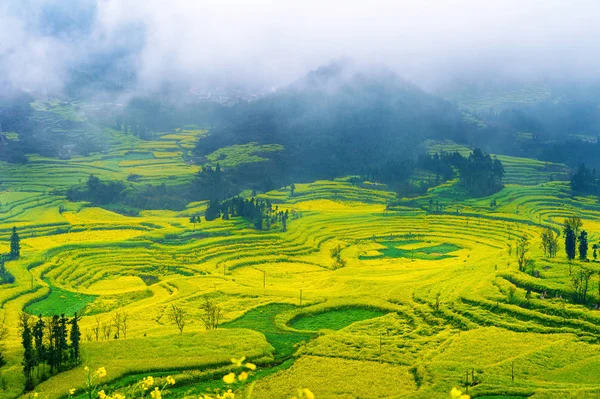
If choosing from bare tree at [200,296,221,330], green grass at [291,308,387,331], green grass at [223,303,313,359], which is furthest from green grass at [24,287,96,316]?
green grass at [291,308,387,331]

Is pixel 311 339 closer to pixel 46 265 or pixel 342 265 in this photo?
pixel 342 265

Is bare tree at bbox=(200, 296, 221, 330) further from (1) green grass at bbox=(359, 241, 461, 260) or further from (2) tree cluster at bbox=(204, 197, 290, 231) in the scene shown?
(2) tree cluster at bbox=(204, 197, 290, 231)

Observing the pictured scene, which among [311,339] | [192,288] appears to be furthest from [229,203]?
[311,339]

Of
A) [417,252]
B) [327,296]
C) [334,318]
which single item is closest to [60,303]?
[327,296]

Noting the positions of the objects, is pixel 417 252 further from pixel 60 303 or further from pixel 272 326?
pixel 60 303

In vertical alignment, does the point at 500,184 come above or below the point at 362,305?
above

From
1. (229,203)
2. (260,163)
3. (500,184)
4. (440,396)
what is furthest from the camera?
(260,163)
